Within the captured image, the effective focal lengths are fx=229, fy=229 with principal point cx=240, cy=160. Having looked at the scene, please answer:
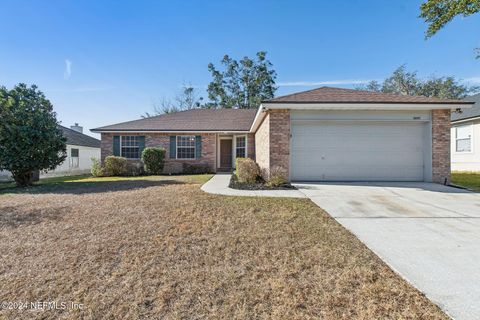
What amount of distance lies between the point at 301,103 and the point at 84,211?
295 inches

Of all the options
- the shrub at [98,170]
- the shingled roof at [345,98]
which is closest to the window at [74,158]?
the shrub at [98,170]

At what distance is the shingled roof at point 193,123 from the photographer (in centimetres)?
1529

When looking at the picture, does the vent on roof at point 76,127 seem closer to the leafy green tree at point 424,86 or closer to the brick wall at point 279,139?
the brick wall at point 279,139

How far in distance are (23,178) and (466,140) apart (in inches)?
996

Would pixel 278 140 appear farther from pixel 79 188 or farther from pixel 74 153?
pixel 74 153

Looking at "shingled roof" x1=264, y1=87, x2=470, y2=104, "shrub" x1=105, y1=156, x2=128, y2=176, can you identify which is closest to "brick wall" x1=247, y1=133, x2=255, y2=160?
"shingled roof" x1=264, y1=87, x2=470, y2=104

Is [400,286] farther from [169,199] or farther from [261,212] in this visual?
[169,199]

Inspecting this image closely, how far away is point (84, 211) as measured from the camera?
17.7 feet

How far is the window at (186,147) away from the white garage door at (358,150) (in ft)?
27.2

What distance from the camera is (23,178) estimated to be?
9969mm

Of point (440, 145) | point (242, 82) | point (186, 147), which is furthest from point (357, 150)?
point (242, 82)

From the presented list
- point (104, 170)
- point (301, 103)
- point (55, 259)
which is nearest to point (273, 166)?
point (301, 103)

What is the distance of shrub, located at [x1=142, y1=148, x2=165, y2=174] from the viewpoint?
47.1 feet

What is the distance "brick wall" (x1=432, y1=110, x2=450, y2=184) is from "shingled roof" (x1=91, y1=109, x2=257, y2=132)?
9578 mm
